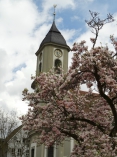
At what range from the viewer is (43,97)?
1398 cm

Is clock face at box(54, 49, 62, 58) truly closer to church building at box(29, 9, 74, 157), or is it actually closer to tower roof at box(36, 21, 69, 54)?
church building at box(29, 9, 74, 157)

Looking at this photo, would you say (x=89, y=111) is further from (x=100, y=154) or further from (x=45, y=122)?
(x=100, y=154)

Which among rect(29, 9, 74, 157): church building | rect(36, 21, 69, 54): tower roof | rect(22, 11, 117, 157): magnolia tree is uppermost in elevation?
rect(36, 21, 69, 54): tower roof

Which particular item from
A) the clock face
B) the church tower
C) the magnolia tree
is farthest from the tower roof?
the magnolia tree

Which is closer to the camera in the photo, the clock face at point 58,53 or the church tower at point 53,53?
the church tower at point 53,53

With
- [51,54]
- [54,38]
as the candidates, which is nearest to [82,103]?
[51,54]

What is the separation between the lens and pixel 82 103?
14539 millimetres

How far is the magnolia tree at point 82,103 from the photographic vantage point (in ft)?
38.5

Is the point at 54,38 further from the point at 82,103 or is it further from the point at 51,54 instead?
the point at 82,103

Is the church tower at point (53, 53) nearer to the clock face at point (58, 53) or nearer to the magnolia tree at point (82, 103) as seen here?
the clock face at point (58, 53)

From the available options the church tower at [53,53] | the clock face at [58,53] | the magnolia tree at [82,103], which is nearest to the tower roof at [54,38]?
the church tower at [53,53]

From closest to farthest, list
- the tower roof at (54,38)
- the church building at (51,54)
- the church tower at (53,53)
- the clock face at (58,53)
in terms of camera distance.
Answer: the church building at (51,54)
the church tower at (53,53)
the clock face at (58,53)
the tower roof at (54,38)

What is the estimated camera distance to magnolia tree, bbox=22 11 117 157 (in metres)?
11.7

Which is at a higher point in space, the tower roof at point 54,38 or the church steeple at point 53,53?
the tower roof at point 54,38
